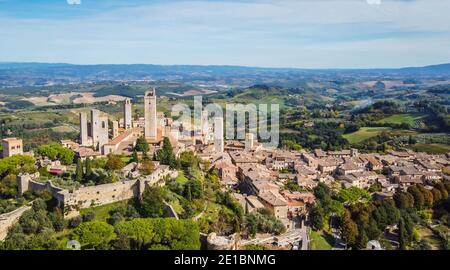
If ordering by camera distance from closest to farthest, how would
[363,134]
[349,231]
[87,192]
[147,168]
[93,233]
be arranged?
[93,233]
[87,192]
[349,231]
[147,168]
[363,134]

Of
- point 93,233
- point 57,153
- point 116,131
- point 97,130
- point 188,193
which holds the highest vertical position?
point 97,130

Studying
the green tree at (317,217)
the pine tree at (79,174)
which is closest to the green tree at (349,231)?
the green tree at (317,217)

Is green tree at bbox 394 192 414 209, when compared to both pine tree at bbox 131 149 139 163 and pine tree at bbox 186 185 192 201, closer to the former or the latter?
pine tree at bbox 186 185 192 201

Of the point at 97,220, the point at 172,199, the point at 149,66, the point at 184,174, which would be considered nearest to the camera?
the point at 97,220

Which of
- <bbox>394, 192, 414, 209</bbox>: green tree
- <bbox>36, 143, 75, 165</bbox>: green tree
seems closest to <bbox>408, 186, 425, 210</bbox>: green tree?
<bbox>394, 192, 414, 209</bbox>: green tree

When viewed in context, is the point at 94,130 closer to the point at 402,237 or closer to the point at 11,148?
the point at 11,148

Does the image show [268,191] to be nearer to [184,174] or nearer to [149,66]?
[184,174]

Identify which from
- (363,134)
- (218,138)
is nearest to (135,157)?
(218,138)
